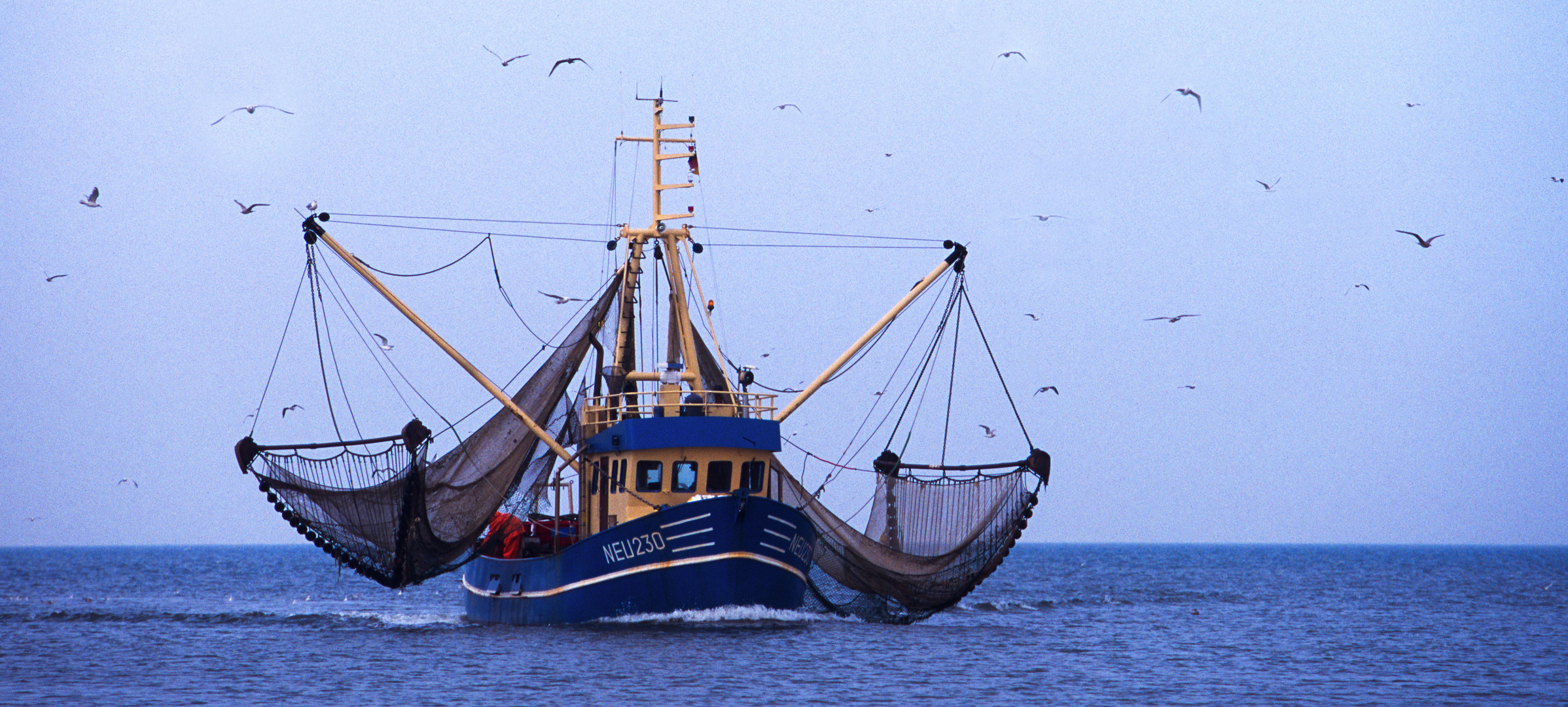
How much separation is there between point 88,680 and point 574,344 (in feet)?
42.7

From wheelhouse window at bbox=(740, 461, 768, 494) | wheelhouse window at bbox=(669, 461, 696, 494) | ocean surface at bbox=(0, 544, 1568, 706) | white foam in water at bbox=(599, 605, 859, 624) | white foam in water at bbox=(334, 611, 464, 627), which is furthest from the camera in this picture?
white foam in water at bbox=(334, 611, 464, 627)

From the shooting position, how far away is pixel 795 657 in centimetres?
2870

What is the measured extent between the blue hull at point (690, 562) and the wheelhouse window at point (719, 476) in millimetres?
1813

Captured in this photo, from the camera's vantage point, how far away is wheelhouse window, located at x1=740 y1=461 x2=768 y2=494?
3244 centimetres

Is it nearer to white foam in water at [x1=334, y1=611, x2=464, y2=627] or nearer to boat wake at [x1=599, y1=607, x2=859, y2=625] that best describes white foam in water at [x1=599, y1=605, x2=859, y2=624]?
boat wake at [x1=599, y1=607, x2=859, y2=625]

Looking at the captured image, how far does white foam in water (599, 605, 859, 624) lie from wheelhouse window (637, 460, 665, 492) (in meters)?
2.68

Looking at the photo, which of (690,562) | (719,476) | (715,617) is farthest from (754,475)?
(715,617)

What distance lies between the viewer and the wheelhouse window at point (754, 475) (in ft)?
106

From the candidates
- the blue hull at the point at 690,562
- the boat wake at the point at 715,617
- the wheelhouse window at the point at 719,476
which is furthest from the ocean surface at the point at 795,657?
the wheelhouse window at the point at 719,476

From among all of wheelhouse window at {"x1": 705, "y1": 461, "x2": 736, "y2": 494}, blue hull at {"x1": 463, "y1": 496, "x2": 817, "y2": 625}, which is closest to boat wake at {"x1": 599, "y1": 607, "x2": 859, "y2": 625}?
blue hull at {"x1": 463, "y1": 496, "x2": 817, "y2": 625}

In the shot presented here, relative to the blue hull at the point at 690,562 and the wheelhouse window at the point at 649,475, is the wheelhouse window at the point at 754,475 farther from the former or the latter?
the wheelhouse window at the point at 649,475

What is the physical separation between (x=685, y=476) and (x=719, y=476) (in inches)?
29.4

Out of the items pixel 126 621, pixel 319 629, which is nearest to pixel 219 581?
pixel 126 621

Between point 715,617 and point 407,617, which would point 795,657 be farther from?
point 407,617
